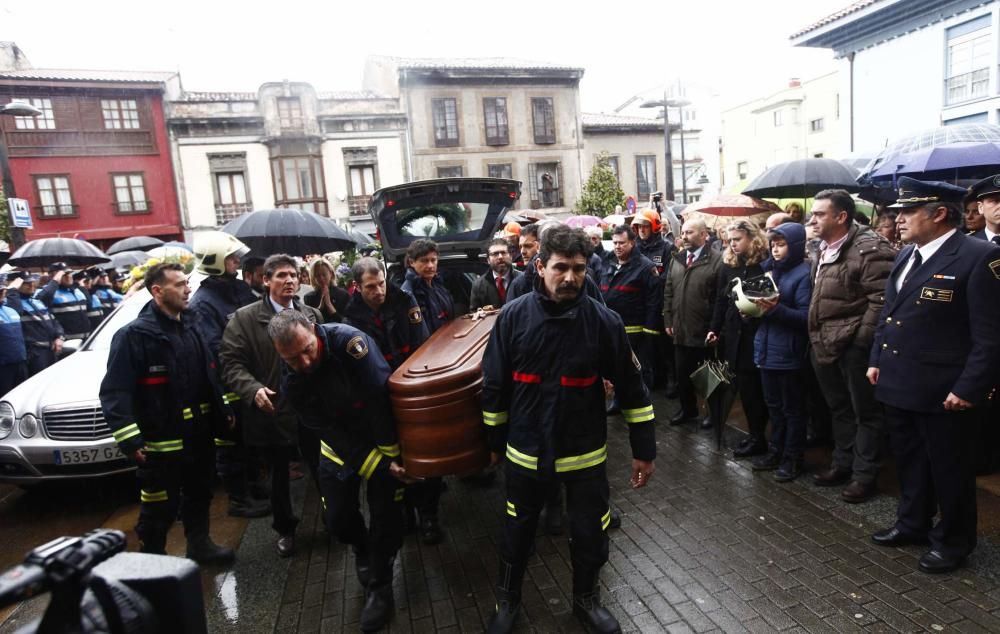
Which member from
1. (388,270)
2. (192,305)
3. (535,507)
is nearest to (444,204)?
(388,270)

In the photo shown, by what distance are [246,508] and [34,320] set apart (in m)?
5.43

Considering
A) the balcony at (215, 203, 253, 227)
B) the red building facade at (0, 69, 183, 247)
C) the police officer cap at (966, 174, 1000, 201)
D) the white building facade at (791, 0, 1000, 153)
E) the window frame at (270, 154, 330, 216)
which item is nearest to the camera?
the police officer cap at (966, 174, 1000, 201)

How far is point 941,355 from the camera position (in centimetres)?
329

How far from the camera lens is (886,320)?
11.8 feet

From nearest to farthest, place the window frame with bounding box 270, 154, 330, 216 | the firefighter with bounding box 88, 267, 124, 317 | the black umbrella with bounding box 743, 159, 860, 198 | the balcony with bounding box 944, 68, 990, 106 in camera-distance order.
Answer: the black umbrella with bounding box 743, 159, 860, 198 → the firefighter with bounding box 88, 267, 124, 317 → the balcony with bounding box 944, 68, 990, 106 → the window frame with bounding box 270, 154, 330, 216

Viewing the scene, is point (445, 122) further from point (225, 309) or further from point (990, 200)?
point (990, 200)

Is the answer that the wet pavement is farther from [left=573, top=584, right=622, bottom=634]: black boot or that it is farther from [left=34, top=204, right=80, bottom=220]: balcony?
[left=34, top=204, right=80, bottom=220]: balcony

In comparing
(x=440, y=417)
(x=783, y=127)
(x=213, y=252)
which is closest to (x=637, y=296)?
(x=440, y=417)

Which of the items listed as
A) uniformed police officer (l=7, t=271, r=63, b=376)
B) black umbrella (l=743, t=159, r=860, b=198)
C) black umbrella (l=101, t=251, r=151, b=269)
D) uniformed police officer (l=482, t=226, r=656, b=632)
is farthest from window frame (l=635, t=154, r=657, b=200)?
uniformed police officer (l=482, t=226, r=656, b=632)

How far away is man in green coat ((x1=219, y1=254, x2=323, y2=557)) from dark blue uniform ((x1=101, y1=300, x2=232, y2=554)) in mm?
250

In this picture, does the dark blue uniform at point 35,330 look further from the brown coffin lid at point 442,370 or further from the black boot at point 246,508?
the brown coffin lid at point 442,370

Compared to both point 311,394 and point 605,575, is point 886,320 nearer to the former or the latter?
point 605,575

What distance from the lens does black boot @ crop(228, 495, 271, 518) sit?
484cm

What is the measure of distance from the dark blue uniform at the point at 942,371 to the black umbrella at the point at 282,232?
538 centimetres
